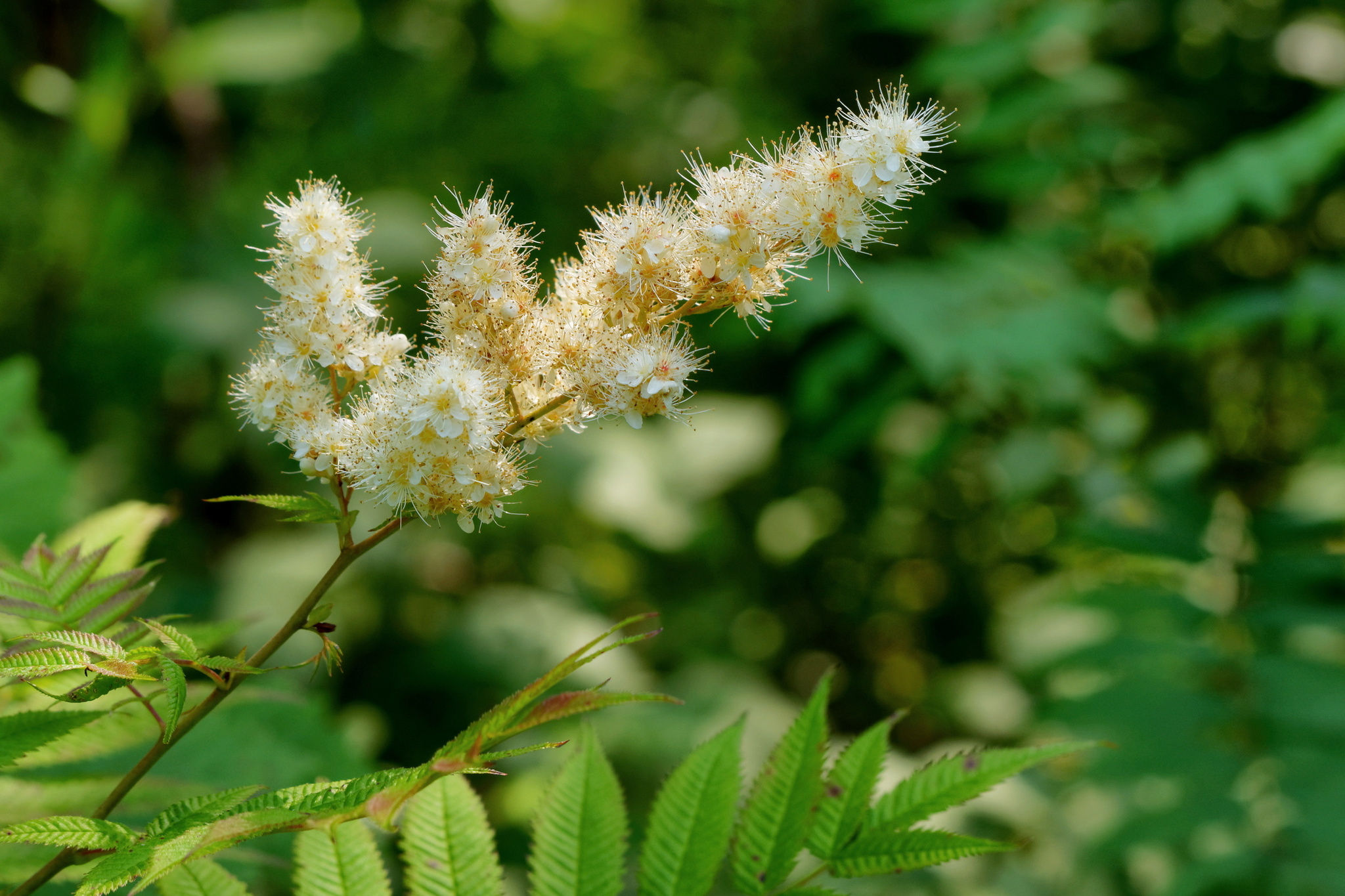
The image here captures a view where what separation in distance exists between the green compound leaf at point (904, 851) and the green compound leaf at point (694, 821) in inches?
3.3

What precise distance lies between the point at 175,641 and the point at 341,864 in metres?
0.21

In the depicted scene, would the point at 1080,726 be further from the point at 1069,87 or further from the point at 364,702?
the point at 364,702

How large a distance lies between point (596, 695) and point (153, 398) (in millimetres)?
2492

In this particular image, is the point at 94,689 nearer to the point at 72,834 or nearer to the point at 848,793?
the point at 72,834

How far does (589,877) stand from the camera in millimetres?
660

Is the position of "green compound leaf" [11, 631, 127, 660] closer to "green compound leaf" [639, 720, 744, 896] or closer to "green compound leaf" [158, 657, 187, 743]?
"green compound leaf" [158, 657, 187, 743]

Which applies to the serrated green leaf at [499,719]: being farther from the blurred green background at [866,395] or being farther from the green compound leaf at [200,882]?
the blurred green background at [866,395]

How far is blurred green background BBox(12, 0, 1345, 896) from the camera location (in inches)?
71.2

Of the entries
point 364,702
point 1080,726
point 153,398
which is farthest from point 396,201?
point 1080,726

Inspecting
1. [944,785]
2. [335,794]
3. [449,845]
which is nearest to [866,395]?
[944,785]

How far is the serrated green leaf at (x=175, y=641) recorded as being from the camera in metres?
0.51

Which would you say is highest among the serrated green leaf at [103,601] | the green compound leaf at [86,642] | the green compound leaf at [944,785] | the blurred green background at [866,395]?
the blurred green background at [866,395]

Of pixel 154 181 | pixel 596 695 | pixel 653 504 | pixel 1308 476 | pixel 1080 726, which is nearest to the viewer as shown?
pixel 596 695

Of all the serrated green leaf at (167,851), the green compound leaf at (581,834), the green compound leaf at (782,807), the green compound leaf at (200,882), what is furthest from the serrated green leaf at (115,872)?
the green compound leaf at (782,807)
